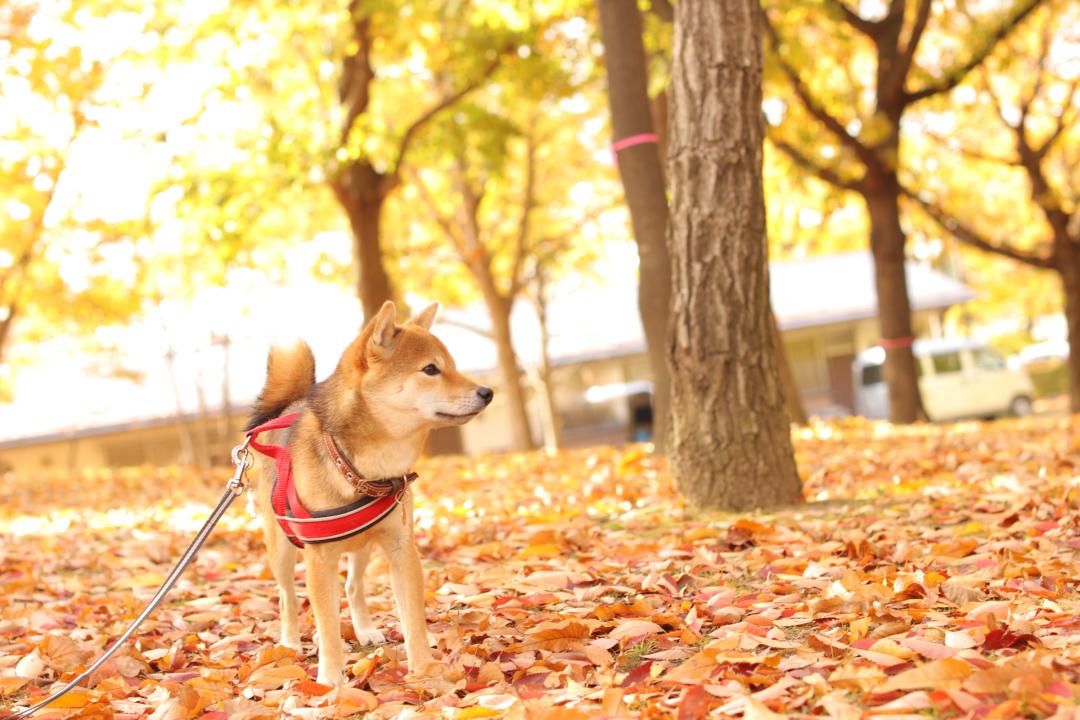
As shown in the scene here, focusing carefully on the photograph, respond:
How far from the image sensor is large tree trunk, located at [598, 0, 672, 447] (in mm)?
10469

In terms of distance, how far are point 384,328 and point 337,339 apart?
3245cm

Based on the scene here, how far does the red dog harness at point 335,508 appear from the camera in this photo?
4.21m

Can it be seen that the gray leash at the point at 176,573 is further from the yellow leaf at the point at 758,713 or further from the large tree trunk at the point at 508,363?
the large tree trunk at the point at 508,363

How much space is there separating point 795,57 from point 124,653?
13.2 metres

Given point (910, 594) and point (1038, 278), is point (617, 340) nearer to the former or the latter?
point (1038, 278)

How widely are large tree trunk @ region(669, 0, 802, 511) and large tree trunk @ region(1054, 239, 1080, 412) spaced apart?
16979mm

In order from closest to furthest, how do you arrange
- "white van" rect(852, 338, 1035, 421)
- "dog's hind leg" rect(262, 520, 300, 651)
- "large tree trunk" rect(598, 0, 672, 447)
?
"dog's hind leg" rect(262, 520, 300, 651)
"large tree trunk" rect(598, 0, 672, 447)
"white van" rect(852, 338, 1035, 421)

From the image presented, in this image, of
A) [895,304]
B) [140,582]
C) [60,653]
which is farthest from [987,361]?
[60,653]

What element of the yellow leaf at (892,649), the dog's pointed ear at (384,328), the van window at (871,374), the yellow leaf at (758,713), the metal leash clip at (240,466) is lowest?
the yellow leaf at (758,713)

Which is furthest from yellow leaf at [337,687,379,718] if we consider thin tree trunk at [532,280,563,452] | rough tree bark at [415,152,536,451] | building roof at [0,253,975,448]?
building roof at [0,253,975,448]

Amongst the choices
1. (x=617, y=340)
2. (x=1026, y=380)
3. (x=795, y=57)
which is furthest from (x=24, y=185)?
(x=1026, y=380)

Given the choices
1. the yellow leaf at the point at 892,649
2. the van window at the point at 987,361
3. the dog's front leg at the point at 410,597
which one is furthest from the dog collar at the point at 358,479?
the van window at the point at 987,361

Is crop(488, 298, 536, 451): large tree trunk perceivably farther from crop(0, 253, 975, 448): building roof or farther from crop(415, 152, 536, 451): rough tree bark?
crop(0, 253, 975, 448): building roof

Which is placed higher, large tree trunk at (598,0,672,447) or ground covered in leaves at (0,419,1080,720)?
large tree trunk at (598,0,672,447)
